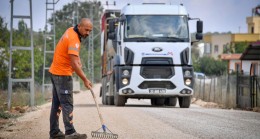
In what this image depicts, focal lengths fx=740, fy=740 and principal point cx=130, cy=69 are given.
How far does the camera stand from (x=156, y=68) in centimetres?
2741

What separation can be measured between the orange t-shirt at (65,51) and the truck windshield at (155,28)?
14973 mm

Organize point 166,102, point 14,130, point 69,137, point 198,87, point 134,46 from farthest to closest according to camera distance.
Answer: point 198,87 < point 166,102 < point 134,46 < point 14,130 < point 69,137

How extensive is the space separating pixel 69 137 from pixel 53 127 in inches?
26.2

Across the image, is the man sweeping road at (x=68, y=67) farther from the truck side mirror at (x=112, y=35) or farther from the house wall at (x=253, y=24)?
the house wall at (x=253, y=24)

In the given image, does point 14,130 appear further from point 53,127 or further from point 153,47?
point 153,47

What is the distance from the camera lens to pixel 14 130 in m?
15.8

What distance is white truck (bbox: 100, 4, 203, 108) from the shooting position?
89.6 ft

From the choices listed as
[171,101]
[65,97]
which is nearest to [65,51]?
[65,97]

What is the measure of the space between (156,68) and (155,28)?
4.90ft

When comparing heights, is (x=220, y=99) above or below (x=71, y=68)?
below

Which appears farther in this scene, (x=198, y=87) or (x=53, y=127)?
(x=198, y=87)

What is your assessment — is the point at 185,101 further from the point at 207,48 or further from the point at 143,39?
the point at 207,48

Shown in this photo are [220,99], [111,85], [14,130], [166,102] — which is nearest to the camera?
[14,130]

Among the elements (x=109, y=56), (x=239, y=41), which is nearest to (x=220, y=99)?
(x=109, y=56)
